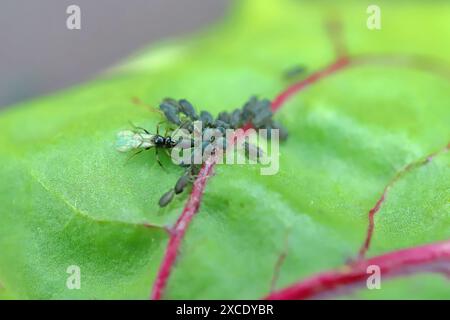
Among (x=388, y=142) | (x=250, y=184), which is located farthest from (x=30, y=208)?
(x=388, y=142)

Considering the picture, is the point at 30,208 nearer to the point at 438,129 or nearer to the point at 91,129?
the point at 91,129

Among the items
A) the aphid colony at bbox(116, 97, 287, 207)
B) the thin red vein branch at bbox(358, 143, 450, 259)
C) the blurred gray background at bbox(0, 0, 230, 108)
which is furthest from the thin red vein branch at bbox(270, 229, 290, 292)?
the blurred gray background at bbox(0, 0, 230, 108)

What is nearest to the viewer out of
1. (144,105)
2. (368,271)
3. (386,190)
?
(368,271)

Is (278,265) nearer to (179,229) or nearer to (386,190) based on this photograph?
(179,229)

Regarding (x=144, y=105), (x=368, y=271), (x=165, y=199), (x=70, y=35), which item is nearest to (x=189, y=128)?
(x=144, y=105)

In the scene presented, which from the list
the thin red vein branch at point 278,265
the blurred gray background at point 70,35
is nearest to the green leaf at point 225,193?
the thin red vein branch at point 278,265

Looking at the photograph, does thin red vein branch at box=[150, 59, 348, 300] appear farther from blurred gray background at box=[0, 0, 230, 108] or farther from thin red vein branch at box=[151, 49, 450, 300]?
blurred gray background at box=[0, 0, 230, 108]
